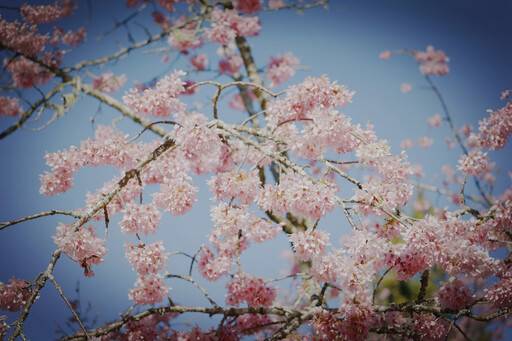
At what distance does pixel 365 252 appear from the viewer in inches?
76.2

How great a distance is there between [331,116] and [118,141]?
174 cm

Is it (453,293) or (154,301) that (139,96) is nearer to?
(154,301)

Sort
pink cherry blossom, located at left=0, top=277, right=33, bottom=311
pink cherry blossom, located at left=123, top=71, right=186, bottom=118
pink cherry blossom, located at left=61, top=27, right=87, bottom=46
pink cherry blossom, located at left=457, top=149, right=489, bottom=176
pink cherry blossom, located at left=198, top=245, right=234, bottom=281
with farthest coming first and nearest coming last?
1. pink cherry blossom, located at left=61, top=27, right=87, bottom=46
2. pink cherry blossom, located at left=457, top=149, right=489, bottom=176
3. pink cherry blossom, located at left=198, top=245, right=234, bottom=281
4. pink cherry blossom, located at left=123, top=71, right=186, bottom=118
5. pink cherry blossom, located at left=0, top=277, right=33, bottom=311

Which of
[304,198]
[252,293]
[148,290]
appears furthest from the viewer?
[252,293]

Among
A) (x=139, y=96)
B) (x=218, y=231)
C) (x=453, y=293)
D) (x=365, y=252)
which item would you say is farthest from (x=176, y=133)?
(x=453, y=293)

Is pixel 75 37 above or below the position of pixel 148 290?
above

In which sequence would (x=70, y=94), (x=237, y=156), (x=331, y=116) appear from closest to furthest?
(x=331, y=116)
(x=237, y=156)
(x=70, y=94)

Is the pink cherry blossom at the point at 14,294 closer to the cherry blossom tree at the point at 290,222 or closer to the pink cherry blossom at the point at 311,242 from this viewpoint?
the cherry blossom tree at the point at 290,222

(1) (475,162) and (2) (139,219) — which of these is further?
(1) (475,162)

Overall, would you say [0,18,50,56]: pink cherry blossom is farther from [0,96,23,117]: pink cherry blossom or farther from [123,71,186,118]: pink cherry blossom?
[123,71,186,118]: pink cherry blossom

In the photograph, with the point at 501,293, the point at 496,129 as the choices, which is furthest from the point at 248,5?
the point at 501,293

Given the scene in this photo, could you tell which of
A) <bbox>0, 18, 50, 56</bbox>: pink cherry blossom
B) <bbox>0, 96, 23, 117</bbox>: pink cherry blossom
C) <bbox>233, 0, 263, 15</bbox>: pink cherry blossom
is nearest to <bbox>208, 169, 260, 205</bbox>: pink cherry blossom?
<bbox>0, 18, 50, 56</bbox>: pink cherry blossom

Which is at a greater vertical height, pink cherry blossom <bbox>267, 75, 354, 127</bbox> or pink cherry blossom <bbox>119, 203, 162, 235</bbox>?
pink cherry blossom <bbox>267, 75, 354, 127</bbox>

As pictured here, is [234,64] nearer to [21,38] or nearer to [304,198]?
[21,38]
